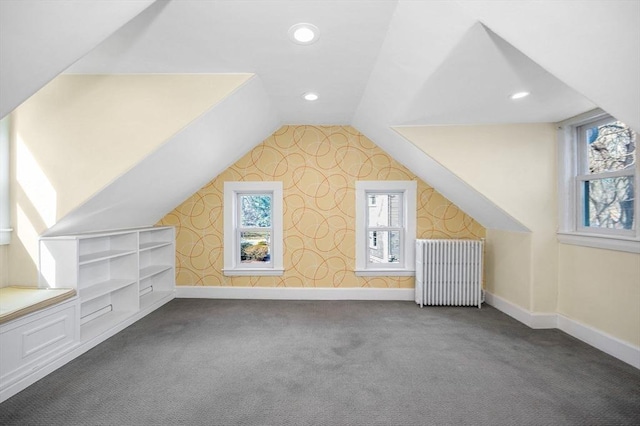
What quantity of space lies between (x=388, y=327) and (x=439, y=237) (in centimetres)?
168

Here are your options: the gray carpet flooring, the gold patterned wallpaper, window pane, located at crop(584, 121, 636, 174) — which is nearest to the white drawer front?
the gray carpet flooring

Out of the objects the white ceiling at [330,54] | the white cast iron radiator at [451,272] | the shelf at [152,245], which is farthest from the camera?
the white cast iron radiator at [451,272]

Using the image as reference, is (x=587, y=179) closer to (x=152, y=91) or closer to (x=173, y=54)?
(x=173, y=54)

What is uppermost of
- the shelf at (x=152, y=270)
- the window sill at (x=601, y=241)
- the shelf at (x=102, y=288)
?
the window sill at (x=601, y=241)

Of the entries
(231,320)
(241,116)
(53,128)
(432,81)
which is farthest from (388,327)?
(53,128)

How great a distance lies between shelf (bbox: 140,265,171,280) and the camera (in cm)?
387

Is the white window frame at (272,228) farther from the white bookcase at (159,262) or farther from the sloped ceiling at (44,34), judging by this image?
the sloped ceiling at (44,34)

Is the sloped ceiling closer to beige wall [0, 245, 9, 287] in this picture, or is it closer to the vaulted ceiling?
the vaulted ceiling

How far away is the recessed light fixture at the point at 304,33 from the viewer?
1.99 m

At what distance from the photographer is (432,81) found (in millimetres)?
2299

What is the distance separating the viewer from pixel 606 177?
2.90m

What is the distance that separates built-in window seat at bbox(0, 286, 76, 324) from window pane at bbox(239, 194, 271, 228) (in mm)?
2311

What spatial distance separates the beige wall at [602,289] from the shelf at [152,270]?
4713mm

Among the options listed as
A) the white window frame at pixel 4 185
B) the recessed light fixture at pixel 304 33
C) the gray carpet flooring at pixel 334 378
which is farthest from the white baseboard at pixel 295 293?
the recessed light fixture at pixel 304 33
